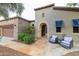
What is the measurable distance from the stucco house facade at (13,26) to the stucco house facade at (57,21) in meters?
0.30

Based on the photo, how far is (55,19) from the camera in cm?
365

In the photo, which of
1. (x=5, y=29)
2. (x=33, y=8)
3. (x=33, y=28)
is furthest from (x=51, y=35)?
(x=5, y=29)

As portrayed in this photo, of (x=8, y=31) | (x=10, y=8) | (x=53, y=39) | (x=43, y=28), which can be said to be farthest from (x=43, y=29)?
(x=10, y=8)

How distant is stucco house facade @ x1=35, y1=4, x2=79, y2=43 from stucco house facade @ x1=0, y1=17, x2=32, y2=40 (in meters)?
0.30

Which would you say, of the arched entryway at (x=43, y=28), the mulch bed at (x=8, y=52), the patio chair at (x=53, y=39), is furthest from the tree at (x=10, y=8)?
the patio chair at (x=53, y=39)

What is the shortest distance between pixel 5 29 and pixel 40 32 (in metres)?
0.77

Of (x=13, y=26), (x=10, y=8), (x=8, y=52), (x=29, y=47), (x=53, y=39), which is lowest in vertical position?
(x=8, y=52)

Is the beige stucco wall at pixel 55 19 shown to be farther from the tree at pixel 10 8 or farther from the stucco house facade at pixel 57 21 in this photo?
the tree at pixel 10 8

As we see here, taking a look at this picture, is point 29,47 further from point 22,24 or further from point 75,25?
point 75,25

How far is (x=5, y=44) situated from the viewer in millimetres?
3688

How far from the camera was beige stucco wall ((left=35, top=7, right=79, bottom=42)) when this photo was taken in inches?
141

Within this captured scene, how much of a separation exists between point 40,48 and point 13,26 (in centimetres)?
76

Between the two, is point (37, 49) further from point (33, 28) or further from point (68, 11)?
point (68, 11)

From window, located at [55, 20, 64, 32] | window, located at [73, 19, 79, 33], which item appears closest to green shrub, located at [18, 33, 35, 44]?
window, located at [55, 20, 64, 32]
